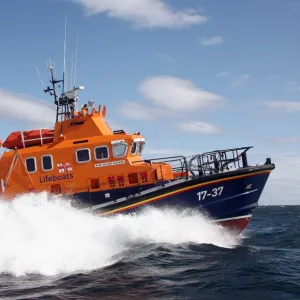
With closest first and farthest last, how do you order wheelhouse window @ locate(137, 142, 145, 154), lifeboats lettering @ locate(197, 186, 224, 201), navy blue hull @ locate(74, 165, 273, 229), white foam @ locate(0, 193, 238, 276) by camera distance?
white foam @ locate(0, 193, 238, 276), navy blue hull @ locate(74, 165, 273, 229), lifeboats lettering @ locate(197, 186, 224, 201), wheelhouse window @ locate(137, 142, 145, 154)

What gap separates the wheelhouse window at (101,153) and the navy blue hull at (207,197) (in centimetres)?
111

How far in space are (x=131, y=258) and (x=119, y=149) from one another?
12.6 ft

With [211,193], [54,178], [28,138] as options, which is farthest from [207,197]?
[28,138]

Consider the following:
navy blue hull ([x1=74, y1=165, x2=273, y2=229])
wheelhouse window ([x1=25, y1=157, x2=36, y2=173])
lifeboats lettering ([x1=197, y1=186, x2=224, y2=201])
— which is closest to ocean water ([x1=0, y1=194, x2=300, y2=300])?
navy blue hull ([x1=74, y1=165, x2=273, y2=229])

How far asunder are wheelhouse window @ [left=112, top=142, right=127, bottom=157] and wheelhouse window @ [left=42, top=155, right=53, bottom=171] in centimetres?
199

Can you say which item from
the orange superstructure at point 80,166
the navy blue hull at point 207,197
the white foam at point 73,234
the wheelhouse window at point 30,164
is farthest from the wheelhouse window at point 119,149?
the wheelhouse window at point 30,164

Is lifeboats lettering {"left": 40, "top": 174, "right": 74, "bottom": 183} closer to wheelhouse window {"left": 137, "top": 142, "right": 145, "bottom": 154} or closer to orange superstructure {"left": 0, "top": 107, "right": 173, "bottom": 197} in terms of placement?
orange superstructure {"left": 0, "top": 107, "right": 173, "bottom": 197}

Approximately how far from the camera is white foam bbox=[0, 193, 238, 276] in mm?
8812

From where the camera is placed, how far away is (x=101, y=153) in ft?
39.2

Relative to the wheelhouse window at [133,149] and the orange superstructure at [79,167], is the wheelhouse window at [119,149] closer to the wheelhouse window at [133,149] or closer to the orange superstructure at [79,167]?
the orange superstructure at [79,167]

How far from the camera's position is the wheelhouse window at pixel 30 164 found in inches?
475

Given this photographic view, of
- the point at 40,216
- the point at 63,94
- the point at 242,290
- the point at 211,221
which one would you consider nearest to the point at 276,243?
the point at 211,221

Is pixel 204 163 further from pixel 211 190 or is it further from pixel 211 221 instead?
pixel 211 221

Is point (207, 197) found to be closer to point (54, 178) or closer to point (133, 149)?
point (133, 149)
